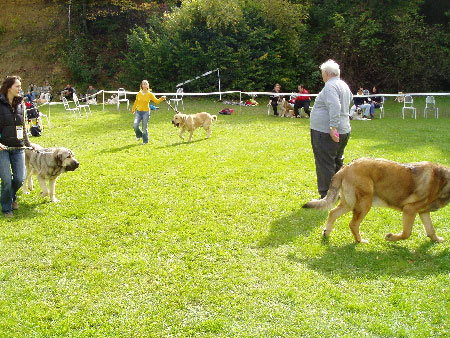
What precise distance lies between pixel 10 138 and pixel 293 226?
170 inches

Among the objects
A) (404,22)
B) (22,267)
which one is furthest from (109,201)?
(404,22)

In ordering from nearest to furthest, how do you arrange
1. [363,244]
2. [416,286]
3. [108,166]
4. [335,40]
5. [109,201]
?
1. [416,286]
2. [363,244]
3. [109,201]
4. [108,166]
5. [335,40]

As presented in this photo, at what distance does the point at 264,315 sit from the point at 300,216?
2.64 meters

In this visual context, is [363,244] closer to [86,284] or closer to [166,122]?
[86,284]

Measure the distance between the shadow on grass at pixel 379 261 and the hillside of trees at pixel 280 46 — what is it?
20861mm

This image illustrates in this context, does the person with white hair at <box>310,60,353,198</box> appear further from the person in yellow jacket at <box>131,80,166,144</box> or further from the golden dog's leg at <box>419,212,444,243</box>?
the person in yellow jacket at <box>131,80,166,144</box>

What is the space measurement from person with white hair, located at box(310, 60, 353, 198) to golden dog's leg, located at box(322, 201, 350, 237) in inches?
37.6

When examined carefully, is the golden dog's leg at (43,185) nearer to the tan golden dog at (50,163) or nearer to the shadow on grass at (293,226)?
the tan golden dog at (50,163)

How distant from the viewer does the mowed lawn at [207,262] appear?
378cm

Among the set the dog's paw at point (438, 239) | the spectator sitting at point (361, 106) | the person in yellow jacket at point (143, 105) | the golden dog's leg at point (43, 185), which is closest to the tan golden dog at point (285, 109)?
the spectator sitting at point (361, 106)

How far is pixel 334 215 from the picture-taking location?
5.46 metres

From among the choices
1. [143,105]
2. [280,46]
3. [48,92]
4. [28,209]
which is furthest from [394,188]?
[48,92]

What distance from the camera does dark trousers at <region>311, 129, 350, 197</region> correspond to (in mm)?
6223

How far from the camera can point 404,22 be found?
26781 millimetres
